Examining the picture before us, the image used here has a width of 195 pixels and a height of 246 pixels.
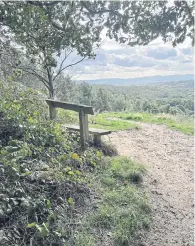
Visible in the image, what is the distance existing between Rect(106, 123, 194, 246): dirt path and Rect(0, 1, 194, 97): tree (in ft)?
8.38

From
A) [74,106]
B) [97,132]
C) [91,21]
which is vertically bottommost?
[97,132]

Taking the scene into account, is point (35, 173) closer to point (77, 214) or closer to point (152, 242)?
point (77, 214)

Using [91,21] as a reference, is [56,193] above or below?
below

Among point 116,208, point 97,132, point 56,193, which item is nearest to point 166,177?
point 97,132

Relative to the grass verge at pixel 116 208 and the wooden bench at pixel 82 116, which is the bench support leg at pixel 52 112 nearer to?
the wooden bench at pixel 82 116

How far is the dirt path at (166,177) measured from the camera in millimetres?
3691

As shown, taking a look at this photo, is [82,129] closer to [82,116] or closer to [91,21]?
[82,116]

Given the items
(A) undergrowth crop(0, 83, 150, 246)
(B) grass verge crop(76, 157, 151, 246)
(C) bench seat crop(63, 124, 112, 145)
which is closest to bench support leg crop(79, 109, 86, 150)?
(A) undergrowth crop(0, 83, 150, 246)

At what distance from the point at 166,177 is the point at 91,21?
3496mm

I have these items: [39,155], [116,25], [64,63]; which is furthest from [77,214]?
[64,63]

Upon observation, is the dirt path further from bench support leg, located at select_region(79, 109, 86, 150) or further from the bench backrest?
the bench backrest

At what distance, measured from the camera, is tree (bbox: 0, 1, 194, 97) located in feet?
10.7

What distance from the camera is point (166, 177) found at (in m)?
5.59

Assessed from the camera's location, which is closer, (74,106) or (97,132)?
(74,106)
